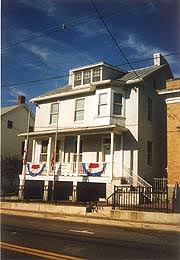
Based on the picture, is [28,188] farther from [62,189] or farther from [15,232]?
[15,232]

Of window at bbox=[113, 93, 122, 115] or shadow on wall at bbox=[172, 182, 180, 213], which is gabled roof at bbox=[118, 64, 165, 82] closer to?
window at bbox=[113, 93, 122, 115]

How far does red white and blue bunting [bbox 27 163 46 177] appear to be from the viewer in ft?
74.0

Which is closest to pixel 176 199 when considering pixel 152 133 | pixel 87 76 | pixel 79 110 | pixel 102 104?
pixel 152 133

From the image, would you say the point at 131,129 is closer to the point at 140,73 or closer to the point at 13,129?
the point at 140,73

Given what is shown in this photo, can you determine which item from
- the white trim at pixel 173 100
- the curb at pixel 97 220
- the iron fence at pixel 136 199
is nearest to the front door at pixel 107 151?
the iron fence at pixel 136 199

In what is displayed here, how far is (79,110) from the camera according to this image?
24.1 meters

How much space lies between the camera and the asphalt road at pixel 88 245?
6789 millimetres

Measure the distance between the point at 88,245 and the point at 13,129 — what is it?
2722 cm

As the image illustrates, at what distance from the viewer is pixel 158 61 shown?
84.2 feet

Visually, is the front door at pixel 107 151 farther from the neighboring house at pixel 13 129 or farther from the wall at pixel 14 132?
the wall at pixel 14 132

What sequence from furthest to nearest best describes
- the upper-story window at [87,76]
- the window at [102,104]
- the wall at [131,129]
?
the upper-story window at [87,76]
the window at [102,104]
the wall at [131,129]

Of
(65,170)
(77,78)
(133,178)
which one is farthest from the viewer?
(77,78)

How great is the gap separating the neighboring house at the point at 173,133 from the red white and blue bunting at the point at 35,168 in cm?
925

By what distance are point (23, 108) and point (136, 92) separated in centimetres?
1779
